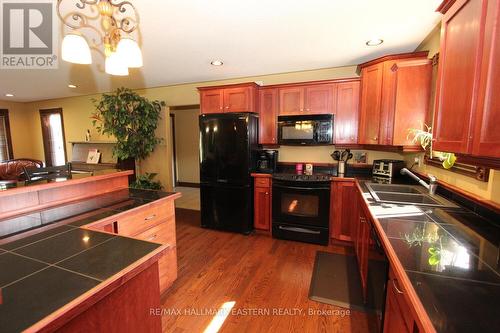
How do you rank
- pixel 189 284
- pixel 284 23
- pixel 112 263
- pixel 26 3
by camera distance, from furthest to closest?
pixel 189 284
pixel 284 23
pixel 26 3
pixel 112 263

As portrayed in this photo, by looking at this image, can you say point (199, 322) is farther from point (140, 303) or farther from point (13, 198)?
point (13, 198)

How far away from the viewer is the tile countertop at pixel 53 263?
70cm

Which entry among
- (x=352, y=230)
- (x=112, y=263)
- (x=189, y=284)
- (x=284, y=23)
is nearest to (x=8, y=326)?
(x=112, y=263)

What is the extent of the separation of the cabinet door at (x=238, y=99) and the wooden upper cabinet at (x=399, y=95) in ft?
5.20

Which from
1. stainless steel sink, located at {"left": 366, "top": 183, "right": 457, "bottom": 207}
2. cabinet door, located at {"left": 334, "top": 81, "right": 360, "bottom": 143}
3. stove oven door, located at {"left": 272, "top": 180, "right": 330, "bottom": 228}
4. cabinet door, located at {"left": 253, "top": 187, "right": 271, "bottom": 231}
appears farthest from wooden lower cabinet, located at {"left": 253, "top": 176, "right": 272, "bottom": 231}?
stainless steel sink, located at {"left": 366, "top": 183, "right": 457, "bottom": 207}

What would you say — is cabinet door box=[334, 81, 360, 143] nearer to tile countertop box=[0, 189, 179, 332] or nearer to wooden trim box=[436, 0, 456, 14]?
wooden trim box=[436, 0, 456, 14]

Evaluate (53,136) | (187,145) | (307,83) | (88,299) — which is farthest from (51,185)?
(53,136)

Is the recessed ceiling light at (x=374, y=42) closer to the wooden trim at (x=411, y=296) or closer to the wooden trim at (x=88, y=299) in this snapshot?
the wooden trim at (x=411, y=296)

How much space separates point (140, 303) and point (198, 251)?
1933 mm

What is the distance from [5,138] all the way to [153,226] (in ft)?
22.4

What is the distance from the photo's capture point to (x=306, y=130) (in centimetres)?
323

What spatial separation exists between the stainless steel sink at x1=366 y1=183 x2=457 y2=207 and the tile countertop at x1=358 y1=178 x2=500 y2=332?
0.17 meters

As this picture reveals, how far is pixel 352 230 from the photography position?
2.88 metres

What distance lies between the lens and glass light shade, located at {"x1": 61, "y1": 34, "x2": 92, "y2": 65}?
4.61 feet
